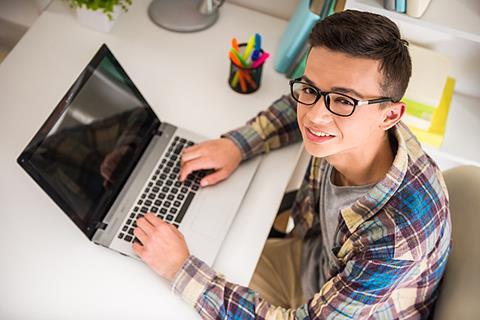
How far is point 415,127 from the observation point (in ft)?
4.89

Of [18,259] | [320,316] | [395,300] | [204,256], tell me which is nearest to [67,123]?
[18,259]

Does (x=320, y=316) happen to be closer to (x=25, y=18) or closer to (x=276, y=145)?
(x=276, y=145)

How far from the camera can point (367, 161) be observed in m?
1.17

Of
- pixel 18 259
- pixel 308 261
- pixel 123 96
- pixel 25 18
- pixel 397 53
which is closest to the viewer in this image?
pixel 397 53

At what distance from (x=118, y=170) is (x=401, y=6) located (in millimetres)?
742

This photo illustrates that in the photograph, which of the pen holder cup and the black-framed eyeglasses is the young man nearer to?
the black-framed eyeglasses

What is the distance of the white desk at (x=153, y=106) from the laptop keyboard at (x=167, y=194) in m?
0.09

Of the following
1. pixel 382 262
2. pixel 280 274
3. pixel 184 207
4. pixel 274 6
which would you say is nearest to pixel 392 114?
pixel 382 262

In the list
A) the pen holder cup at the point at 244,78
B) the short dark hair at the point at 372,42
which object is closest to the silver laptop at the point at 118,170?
the pen holder cup at the point at 244,78

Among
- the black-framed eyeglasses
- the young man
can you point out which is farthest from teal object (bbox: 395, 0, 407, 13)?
the black-framed eyeglasses

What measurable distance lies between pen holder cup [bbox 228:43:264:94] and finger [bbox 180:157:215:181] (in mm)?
283

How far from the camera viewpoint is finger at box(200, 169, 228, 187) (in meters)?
1.31

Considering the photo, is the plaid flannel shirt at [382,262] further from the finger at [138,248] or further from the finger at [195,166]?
the finger at [195,166]

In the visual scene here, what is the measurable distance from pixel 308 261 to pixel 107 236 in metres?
0.55
